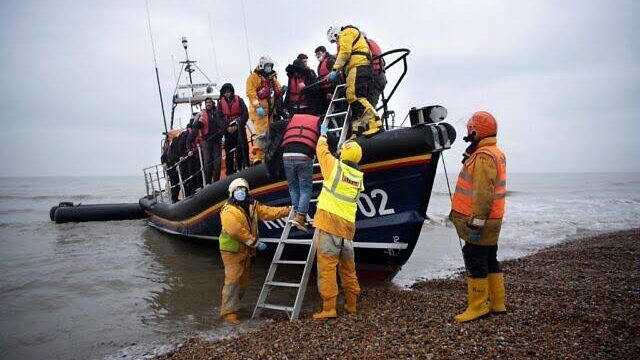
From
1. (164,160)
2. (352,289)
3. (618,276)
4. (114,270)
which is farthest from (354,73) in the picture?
(164,160)

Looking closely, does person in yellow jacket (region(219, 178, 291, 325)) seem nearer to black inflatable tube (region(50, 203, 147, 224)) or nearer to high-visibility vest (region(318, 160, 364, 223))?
high-visibility vest (region(318, 160, 364, 223))

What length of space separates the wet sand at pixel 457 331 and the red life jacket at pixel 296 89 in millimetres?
2509

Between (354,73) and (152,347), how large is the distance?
319 cm

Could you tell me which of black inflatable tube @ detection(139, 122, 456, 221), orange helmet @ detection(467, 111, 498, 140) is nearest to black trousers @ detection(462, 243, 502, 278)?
orange helmet @ detection(467, 111, 498, 140)

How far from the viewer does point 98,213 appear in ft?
41.8

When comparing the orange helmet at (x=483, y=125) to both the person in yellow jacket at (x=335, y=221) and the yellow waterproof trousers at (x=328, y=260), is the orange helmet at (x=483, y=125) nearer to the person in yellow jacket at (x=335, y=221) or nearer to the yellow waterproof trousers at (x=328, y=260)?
the person in yellow jacket at (x=335, y=221)

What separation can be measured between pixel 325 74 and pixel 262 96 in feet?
3.01

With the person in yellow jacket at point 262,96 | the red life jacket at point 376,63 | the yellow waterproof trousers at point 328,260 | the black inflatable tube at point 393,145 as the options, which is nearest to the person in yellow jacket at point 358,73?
the black inflatable tube at point 393,145

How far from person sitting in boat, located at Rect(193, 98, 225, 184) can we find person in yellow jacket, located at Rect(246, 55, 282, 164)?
4.07 ft

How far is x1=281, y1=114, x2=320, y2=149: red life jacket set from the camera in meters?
4.06

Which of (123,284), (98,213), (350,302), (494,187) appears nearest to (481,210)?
(494,187)

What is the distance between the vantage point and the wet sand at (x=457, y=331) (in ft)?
8.33

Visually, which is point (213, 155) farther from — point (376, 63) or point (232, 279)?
point (376, 63)

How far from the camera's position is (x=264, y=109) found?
5414mm
